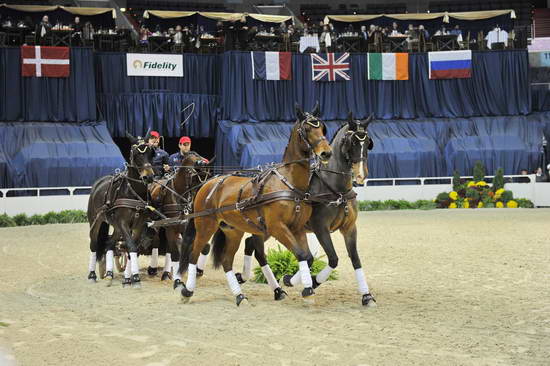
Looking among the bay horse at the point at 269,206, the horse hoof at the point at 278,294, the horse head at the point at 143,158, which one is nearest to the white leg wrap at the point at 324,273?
the bay horse at the point at 269,206

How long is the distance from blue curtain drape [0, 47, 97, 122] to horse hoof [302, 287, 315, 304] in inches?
762

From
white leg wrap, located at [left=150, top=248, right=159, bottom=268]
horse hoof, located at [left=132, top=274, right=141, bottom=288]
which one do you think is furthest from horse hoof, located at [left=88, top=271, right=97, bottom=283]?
white leg wrap, located at [left=150, top=248, right=159, bottom=268]

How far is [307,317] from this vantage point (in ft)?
23.6

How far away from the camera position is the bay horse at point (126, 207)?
32.1ft

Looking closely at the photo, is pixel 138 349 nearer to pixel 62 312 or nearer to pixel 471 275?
pixel 62 312

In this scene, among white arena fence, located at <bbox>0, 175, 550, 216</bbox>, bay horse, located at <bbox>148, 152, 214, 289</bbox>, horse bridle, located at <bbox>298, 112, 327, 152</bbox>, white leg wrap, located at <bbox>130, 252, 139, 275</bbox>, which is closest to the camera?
horse bridle, located at <bbox>298, 112, 327, 152</bbox>

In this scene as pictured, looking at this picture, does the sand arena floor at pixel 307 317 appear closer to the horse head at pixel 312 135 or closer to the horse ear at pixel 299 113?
the horse head at pixel 312 135

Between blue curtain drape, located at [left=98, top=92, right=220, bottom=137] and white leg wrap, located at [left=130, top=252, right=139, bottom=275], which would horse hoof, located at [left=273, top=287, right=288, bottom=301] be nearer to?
white leg wrap, located at [left=130, top=252, right=139, bottom=275]

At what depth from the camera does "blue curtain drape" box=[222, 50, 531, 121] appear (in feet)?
90.6

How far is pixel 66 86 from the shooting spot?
83.7 ft

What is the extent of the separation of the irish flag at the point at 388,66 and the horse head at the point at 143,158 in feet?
62.5

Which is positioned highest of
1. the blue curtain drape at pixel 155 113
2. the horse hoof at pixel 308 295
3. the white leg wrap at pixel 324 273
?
the blue curtain drape at pixel 155 113

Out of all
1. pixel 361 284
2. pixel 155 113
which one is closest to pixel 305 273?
pixel 361 284

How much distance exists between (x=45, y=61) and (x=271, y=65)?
8022mm
